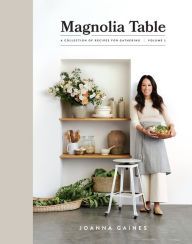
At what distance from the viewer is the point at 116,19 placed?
5410mm

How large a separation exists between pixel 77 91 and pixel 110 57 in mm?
670

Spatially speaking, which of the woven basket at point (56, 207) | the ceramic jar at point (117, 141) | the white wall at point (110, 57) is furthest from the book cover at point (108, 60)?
the woven basket at point (56, 207)

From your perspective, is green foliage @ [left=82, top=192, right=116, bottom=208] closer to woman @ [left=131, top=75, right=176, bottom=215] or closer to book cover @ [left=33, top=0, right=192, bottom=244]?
book cover @ [left=33, top=0, right=192, bottom=244]

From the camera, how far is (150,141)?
4.98 m

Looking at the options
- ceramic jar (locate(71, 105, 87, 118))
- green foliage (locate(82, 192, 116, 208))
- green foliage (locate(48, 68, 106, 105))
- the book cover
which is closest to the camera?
green foliage (locate(82, 192, 116, 208))

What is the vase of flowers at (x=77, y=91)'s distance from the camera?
5270 mm

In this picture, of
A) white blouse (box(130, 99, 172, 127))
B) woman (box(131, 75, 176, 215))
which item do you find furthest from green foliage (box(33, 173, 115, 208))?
white blouse (box(130, 99, 172, 127))

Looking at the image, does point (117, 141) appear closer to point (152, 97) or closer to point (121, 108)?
point (121, 108)

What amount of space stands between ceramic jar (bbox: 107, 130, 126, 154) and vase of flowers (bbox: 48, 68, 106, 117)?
52cm

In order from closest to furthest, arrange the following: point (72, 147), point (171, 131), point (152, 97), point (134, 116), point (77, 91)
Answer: point (171, 131)
point (134, 116)
point (152, 97)
point (77, 91)
point (72, 147)

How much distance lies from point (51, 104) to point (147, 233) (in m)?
2.35

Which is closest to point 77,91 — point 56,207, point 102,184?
point 102,184

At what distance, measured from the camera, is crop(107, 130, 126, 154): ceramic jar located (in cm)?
558

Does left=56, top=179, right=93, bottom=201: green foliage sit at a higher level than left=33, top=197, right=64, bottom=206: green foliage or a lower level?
higher
